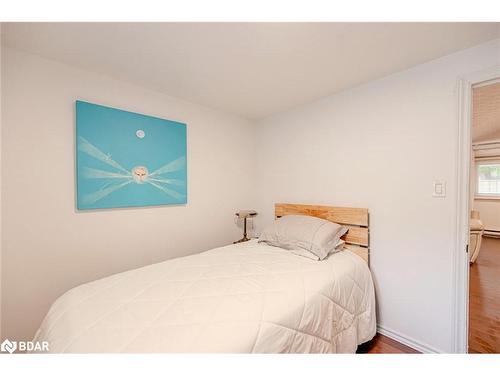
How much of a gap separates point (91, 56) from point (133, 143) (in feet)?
2.26

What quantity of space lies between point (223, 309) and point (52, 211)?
1509mm

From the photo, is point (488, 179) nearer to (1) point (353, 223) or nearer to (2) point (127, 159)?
(1) point (353, 223)

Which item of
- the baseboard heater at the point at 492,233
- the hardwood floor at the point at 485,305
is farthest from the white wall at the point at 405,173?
the baseboard heater at the point at 492,233

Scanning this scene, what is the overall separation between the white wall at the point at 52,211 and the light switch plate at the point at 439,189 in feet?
7.63

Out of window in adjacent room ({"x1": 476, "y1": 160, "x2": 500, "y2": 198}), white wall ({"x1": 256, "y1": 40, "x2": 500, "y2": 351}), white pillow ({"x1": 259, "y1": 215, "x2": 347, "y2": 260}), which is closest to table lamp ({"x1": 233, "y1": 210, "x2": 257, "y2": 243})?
white pillow ({"x1": 259, "y1": 215, "x2": 347, "y2": 260})

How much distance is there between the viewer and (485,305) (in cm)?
230

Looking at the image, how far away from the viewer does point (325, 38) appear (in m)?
1.35

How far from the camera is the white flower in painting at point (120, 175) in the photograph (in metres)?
1.71

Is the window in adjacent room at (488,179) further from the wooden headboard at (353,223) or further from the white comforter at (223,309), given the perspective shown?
the white comforter at (223,309)

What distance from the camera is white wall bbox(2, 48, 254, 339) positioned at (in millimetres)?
1445

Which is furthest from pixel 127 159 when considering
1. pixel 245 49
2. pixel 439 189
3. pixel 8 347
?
pixel 439 189

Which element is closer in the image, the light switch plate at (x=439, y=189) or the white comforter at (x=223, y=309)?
the white comforter at (x=223, y=309)
